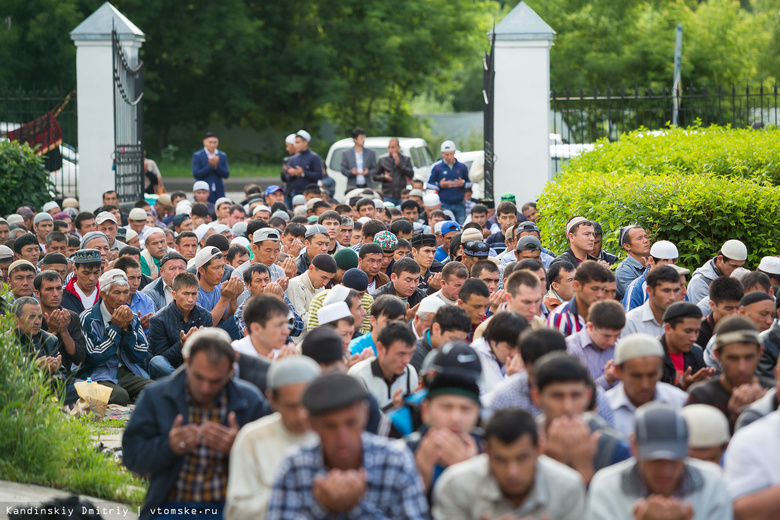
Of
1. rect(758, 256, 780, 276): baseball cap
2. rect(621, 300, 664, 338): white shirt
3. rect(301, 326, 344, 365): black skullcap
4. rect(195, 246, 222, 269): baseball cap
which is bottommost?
rect(621, 300, 664, 338): white shirt

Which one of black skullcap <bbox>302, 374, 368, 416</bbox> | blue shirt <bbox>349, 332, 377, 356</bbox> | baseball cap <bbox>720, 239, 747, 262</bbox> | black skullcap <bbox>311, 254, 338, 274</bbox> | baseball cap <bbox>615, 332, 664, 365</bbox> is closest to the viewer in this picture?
black skullcap <bbox>302, 374, 368, 416</bbox>

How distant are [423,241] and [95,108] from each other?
903cm

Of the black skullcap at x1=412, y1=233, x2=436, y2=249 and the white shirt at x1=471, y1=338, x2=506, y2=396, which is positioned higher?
the black skullcap at x1=412, y1=233, x2=436, y2=249

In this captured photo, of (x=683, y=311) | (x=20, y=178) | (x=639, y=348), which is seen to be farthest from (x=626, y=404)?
(x=20, y=178)

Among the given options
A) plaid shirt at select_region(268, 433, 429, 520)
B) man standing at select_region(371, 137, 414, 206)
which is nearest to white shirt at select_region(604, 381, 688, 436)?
plaid shirt at select_region(268, 433, 429, 520)

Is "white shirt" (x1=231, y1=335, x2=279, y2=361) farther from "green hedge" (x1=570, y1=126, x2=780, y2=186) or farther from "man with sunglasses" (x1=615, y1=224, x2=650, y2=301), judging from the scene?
"green hedge" (x1=570, y1=126, x2=780, y2=186)

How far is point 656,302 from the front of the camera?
25.3 feet

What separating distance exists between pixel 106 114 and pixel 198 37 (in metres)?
17.0

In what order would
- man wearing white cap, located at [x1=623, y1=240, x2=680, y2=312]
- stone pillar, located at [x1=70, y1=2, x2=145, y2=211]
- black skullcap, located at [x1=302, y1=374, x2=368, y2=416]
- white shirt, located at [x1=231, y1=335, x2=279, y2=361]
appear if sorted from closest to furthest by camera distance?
black skullcap, located at [x1=302, y1=374, x2=368, y2=416]
white shirt, located at [x1=231, y1=335, x2=279, y2=361]
man wearing white cap, located at [x1=623, y1=240, x2=680, y2=312]
stone pillar, located at [x1=70, y1=2, x2=145, y2=211]

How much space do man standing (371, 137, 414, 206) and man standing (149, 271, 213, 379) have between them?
943cm

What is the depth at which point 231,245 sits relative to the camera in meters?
11.5

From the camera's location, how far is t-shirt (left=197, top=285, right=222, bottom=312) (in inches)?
404

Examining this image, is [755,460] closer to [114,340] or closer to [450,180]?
[114,340]

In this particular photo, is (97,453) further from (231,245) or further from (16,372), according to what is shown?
(231,245)
